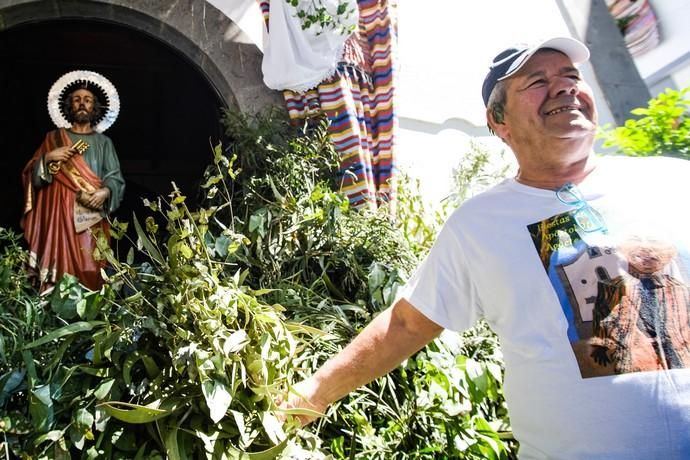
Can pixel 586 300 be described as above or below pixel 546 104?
below

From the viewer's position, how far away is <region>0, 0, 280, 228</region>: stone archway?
3576 millimetres

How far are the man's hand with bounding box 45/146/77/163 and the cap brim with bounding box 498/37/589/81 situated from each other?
248cm

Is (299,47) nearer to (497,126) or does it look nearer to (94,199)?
(94,199)

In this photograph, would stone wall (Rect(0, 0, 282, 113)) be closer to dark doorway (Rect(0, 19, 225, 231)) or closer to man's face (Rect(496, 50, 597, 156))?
dark doorway (Rect(0, 19, 225, 231))

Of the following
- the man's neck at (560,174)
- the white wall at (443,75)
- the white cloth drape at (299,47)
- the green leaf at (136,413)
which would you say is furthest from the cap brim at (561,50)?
the white wall at (443,75)

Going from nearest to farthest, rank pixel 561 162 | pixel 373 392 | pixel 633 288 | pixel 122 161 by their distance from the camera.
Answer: pixel 633 288 < pixel 561 162 < pixel 373 392 < pixel 122 161

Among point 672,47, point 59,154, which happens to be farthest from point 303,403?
point 672,47

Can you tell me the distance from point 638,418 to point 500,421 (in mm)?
896

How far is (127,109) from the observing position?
591cm

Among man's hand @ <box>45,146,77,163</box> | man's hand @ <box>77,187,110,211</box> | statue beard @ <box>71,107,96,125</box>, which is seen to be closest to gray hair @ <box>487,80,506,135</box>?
man's hand @ <box>77,187,110,211</box>

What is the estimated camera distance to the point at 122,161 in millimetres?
5715

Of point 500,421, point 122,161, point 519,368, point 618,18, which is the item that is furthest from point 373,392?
point 618,18

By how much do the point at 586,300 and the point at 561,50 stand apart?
24.9 inches

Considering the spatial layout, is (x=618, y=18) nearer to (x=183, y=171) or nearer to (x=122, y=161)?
(x=183, y=171)
